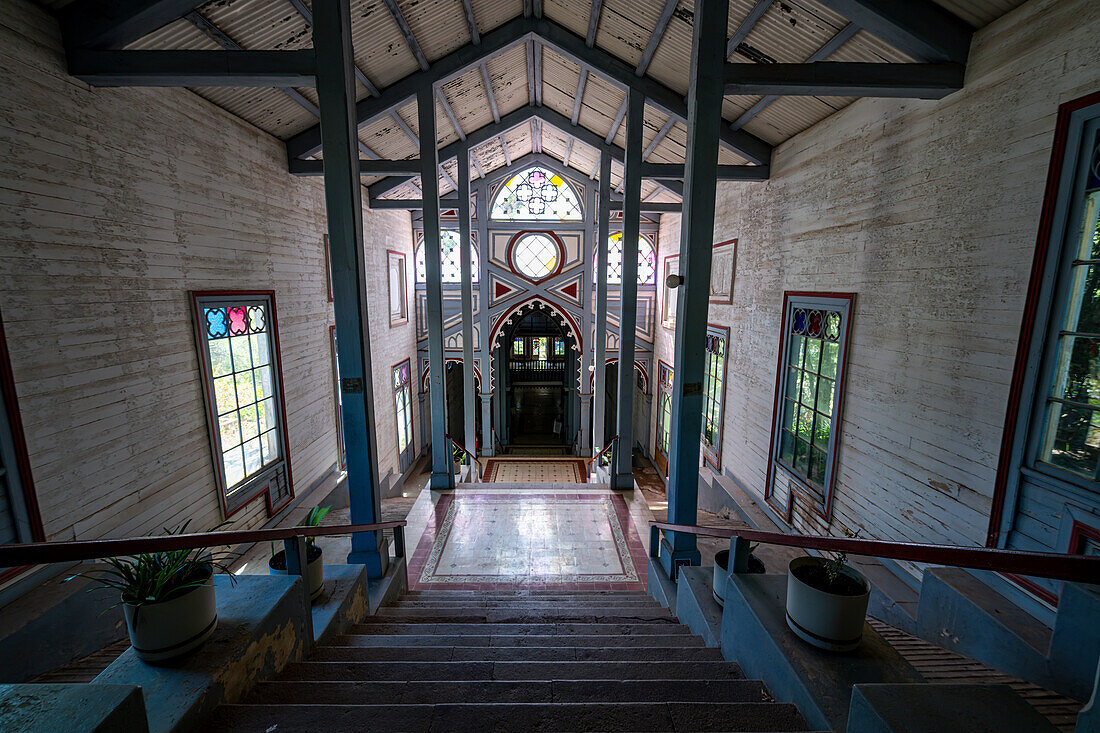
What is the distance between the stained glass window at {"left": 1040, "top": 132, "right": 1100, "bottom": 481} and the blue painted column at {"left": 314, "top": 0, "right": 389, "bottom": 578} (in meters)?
4.93

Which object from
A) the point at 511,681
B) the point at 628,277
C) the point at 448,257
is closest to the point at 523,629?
the point at 511,681

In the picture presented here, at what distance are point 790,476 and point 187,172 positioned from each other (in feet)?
26.0

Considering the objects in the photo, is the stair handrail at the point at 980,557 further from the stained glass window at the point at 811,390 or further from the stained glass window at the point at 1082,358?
the stained glass window at the point at 811,390

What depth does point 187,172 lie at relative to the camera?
5.15 metres

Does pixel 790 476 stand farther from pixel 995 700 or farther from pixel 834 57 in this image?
pixel 995 700

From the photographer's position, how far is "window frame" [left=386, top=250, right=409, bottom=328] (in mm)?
11945

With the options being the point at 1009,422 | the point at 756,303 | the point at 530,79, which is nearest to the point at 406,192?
the point at 530,79

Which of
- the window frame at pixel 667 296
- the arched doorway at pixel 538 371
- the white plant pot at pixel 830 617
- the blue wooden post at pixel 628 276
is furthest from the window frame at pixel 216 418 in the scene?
the arched doorway at pixel 538 371

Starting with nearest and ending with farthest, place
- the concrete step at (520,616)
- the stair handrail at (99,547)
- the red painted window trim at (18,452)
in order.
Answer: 1. the stair handrail at (99,547)
2. the red painted window trim at (18,452)
3. the concrete step at (520,616)

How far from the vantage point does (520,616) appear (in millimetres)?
3941

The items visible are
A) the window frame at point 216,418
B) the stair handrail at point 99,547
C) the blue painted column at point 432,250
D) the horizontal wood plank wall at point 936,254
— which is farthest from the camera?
the blue painted column at point 432,250

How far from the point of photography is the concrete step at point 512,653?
279 cm

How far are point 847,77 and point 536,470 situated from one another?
38.1ft

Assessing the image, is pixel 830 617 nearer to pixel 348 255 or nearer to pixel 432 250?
pixel 348 255
